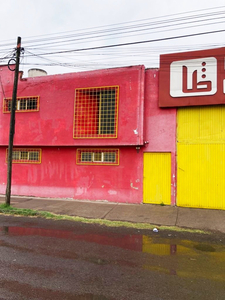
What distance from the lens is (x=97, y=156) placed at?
1174cm

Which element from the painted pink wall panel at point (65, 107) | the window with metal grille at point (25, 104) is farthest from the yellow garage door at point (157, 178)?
the window with metal grille at point (25, 104)

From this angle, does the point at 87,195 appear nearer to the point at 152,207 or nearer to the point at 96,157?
the point at 96,157

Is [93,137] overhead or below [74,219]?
overhead

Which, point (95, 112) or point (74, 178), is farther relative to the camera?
point (95, 112)

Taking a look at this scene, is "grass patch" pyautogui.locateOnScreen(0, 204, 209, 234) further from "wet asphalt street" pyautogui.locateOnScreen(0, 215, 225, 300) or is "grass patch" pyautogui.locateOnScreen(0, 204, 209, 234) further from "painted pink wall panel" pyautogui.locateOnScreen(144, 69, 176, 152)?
"painted pink wall panel" pyautogui.locateOnScreen(144, 69, 176, 152)

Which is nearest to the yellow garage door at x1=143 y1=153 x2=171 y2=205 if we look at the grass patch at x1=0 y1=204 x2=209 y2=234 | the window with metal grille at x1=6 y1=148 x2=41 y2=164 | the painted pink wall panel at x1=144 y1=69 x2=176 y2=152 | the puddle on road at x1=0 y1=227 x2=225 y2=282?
the painted pink wall panel at x1=144 y1=69 x2=176 y2=152

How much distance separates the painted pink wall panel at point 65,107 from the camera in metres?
11.0

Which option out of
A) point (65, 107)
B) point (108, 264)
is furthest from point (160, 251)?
point (65, 107)

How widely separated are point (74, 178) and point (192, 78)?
6899 millimetres

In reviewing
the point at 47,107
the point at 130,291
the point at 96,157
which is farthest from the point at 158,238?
the point at 47,107

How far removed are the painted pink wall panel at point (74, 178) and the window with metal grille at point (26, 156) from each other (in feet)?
0.83

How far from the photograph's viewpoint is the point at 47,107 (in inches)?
484

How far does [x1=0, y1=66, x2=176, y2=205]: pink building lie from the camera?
10.8 meters

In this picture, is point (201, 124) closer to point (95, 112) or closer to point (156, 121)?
point (156, 121)
